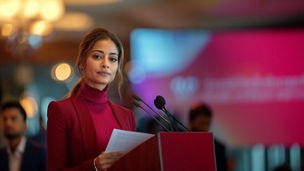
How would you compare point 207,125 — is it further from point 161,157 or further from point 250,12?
point 250,12

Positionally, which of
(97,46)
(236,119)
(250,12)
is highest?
(250,12)

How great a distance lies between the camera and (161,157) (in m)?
1.41

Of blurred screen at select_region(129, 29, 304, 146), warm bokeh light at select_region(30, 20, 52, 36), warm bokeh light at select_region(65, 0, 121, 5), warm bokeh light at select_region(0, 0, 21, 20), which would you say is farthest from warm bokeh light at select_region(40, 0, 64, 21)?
blurred screen at select_region(129, 29, 304, 146)

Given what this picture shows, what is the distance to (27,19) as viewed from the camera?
5.96 meters

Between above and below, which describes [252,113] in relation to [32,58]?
below

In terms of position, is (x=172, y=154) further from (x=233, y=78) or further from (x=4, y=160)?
(x=233, y=78)

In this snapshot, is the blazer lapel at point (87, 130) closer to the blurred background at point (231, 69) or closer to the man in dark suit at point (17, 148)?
the man in dark suit at point (17, 148)

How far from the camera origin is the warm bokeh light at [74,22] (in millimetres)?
7804

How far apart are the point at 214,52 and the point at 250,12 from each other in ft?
2.74

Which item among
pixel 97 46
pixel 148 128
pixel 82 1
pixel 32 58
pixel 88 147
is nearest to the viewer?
pixel 88 147

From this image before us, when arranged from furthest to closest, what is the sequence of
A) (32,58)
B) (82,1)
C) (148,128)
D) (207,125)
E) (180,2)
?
(32,58)
(82,1)
(180,2)
(148,128)
(207,125)

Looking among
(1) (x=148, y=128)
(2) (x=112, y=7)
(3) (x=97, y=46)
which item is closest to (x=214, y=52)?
(2) (x=112, y=7)

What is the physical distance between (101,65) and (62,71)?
7.93 meters

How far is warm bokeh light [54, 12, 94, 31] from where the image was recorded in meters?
7.80
